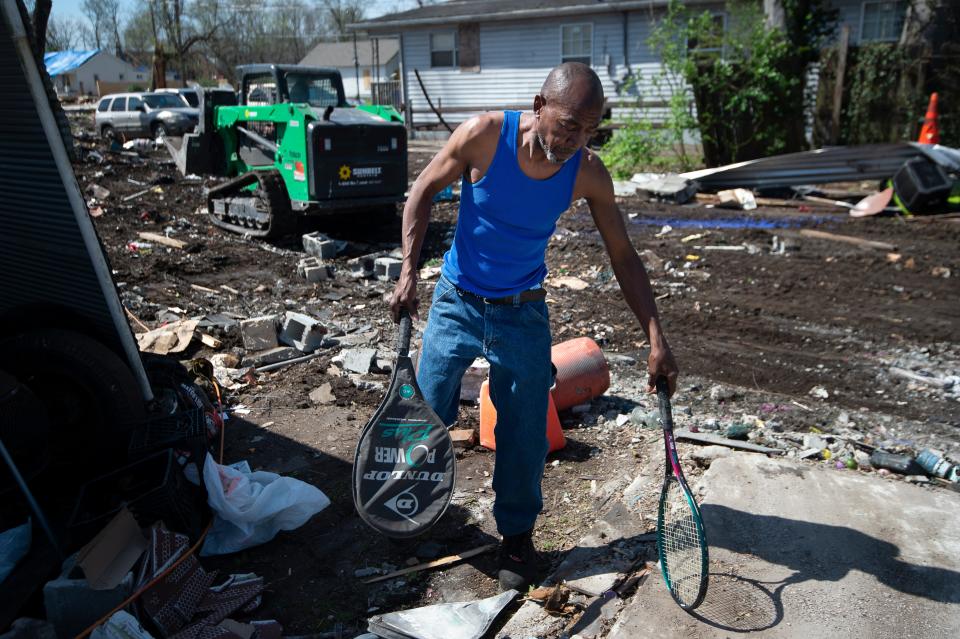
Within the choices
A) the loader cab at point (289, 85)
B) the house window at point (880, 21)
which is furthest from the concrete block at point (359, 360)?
the house window at point (880, 21)

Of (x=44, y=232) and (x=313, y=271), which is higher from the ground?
(x=44, y=232)

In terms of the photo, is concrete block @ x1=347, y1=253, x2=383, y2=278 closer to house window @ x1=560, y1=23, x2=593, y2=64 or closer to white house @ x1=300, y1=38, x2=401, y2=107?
house window @ x1=560, y1=23, x2=593, y2=64

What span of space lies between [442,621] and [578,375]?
90.7 inches

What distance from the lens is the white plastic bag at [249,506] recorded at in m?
3.56

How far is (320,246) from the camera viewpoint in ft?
33.6

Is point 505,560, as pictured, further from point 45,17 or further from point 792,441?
point 45,17

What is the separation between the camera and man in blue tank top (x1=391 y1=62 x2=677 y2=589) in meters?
2.93

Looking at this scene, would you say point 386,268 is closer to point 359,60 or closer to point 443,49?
point 443,49

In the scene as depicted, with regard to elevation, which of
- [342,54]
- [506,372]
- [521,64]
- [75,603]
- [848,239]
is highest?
[342,54]

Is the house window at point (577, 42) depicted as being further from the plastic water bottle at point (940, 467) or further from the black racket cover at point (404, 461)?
the black racket cover at point (404, 461)

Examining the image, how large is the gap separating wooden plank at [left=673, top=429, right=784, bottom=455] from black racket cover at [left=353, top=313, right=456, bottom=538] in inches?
74.3

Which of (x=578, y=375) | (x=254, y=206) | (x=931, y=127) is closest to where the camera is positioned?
(x=578, y=375)

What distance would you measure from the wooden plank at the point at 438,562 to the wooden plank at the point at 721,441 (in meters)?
1.44

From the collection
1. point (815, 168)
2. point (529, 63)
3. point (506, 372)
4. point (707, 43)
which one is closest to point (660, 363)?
point (506, 372)
